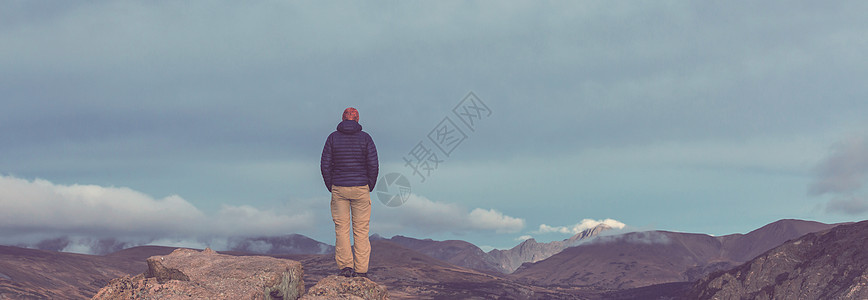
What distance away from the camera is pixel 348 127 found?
13.8 m

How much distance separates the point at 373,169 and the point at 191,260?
14.9 feet

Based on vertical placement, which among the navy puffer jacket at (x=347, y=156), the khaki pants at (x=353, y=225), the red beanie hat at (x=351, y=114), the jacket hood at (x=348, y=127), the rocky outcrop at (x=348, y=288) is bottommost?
the rocky outcrop at (x=348, y=288)

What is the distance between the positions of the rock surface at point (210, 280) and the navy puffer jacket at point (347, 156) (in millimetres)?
2283

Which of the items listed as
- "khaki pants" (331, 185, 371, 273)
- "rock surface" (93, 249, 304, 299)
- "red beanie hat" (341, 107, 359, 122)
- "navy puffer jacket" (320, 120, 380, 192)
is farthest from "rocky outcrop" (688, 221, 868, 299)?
"rock surface" (93, 249, 304, 299)

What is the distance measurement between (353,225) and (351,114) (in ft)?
9.00

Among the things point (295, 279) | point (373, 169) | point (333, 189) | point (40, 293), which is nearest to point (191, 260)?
point (295, 279)

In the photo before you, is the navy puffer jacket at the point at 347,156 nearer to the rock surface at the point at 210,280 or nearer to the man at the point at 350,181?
the man at the point at 350,181

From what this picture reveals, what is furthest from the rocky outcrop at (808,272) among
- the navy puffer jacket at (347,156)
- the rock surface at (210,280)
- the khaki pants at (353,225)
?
the rock surface at (210,280)

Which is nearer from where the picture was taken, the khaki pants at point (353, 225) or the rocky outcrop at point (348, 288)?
the rocky outcrop at point (348, 288)

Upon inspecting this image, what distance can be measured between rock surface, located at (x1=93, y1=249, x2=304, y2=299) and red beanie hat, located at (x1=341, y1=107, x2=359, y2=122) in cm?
368

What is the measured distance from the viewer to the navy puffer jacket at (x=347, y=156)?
45.2ft

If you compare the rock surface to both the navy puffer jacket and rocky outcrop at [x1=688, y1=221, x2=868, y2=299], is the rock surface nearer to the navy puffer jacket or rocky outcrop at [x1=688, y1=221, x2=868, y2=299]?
the navy puffer jacket

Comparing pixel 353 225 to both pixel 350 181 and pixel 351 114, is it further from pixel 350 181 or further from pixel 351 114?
pixel 351 114

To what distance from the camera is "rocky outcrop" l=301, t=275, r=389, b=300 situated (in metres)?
12.8
